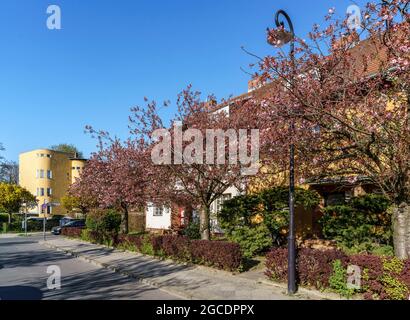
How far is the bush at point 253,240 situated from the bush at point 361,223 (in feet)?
6.79

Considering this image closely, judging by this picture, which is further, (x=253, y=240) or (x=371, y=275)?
(x=253, y=240)

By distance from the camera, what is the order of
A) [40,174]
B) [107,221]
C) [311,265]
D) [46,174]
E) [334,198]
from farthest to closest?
[46,174] < [40,174] < [107,221] < [334,198] < [311,265]

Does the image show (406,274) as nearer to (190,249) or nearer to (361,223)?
(361,223)

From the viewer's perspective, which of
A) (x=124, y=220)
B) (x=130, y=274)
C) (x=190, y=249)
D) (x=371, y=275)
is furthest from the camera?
(x=124, y=220)

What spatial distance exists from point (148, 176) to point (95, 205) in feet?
58.5

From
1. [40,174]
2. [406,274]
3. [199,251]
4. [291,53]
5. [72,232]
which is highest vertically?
[291,53]

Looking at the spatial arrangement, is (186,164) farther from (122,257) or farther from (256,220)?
(122,257)

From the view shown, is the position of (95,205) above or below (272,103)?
below

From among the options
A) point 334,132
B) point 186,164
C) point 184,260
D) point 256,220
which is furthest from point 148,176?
point 334,132

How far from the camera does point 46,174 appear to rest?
62.2m

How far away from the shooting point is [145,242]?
60.0ft

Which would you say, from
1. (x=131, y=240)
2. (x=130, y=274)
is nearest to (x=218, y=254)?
(x=130, y=274)

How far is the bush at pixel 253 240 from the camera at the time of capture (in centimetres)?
1402

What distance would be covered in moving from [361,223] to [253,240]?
359 centimetres
